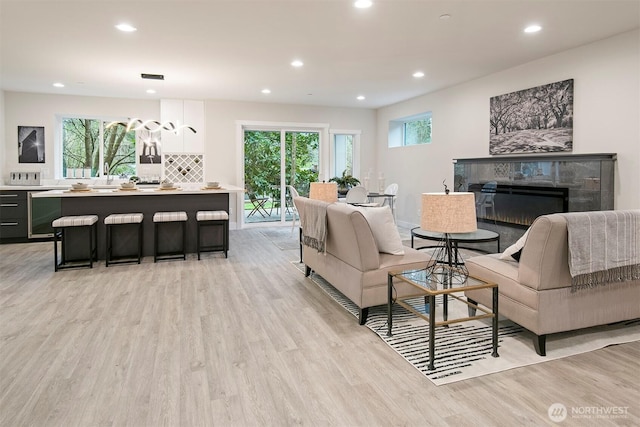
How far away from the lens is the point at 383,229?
3.36 metres

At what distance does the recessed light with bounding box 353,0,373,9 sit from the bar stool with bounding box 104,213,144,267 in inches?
143

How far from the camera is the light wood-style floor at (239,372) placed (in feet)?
6.61

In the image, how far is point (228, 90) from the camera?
281 inches

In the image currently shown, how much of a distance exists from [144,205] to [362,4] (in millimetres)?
3918

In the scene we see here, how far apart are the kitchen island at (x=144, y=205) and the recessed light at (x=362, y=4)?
319 centimetres

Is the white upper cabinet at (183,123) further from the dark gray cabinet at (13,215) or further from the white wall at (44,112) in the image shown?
the dark gray cabinet at (13,215)

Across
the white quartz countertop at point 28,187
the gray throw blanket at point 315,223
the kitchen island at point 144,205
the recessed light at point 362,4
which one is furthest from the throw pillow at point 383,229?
the white quartz countertop at point 28,187

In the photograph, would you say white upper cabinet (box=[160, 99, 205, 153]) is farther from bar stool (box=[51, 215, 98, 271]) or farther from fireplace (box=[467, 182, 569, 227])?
fireplace (box=[467, 182, 569, 227])

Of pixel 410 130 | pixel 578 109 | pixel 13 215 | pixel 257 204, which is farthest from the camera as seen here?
pixel 257 204

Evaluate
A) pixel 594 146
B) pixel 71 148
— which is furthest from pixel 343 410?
pixel 71 148

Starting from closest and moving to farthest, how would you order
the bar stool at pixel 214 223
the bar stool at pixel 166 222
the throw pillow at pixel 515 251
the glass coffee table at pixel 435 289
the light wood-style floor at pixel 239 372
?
the light wood-style floor at pixel 239 372, the glass coffee table at pixel 435 289, the throw pillow at pixel 515 251, the bar stool at pixel 166 222, the bar stool at pixel 214 223

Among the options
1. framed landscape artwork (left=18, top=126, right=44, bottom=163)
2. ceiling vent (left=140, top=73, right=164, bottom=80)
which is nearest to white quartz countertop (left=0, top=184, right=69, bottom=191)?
framed landscape artwork (left=18, top=126, right=44, bottom=163)

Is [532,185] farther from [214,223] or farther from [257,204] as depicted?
[257,204]

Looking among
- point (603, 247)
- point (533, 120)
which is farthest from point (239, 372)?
point (533, 120)
